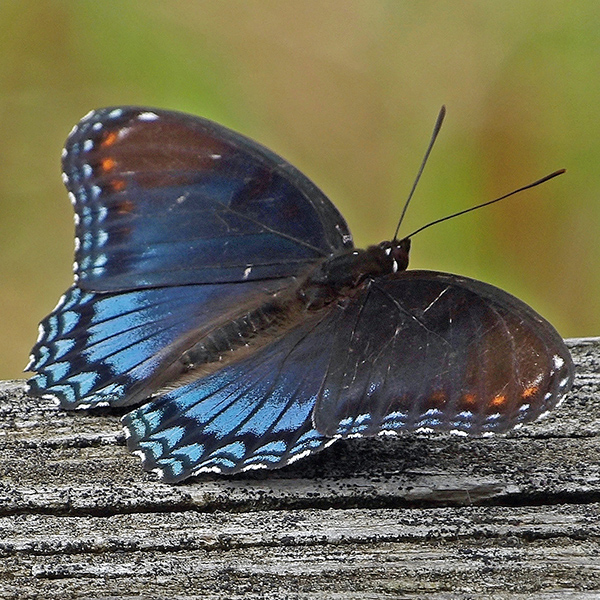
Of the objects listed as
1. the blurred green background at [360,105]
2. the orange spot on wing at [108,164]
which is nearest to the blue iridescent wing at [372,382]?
the orange spot on wing at [108,164]

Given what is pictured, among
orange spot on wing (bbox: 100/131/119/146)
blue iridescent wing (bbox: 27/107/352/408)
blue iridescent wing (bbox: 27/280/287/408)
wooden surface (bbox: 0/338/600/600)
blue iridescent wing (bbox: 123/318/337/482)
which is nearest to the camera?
wooden surface (bbox: 0/338/600/600)

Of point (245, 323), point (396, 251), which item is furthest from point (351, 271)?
point (245, 323)

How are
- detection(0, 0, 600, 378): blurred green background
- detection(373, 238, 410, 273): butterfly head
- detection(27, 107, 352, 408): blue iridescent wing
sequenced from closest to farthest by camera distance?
detection(373, 238, 410, 273): butterfly head < detection(27, 107, 352, 408): blue iridescent wing < detection(0, 0, 600, 378): blurred green background

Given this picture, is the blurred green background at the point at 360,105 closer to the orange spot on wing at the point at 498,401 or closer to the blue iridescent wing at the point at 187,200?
the blue iridescent wing at the point at 187,200

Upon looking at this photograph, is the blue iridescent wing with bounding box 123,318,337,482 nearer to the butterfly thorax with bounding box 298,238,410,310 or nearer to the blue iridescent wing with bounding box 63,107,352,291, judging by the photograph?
the butterfly thorax with bounding box 298,238,410,310

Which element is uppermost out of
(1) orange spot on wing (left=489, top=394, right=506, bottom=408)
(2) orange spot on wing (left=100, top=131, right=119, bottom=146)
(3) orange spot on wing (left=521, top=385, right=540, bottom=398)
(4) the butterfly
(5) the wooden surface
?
(2) orange spot on wing (left=100, top=131, right=119, bottom=146)

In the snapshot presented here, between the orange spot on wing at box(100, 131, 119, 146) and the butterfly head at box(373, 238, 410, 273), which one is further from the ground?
the orange spot on wing at box(100, 131, 119, 146)

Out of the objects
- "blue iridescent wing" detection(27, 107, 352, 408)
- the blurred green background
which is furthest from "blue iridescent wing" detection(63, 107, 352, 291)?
the blurred green background
